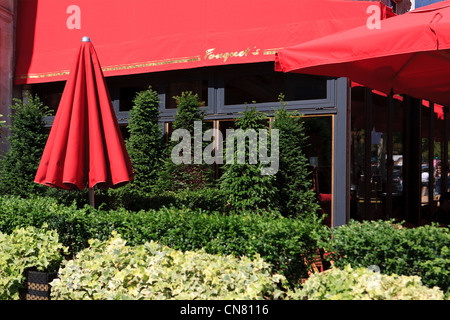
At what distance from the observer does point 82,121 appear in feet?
16.1

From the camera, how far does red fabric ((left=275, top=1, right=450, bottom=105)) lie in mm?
3564

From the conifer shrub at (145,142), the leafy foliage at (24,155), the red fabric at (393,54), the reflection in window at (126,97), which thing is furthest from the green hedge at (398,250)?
the reflection in window at (126,97)

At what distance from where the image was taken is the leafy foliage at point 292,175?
653 centimetres

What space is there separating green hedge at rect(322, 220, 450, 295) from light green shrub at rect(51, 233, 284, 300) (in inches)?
24.8

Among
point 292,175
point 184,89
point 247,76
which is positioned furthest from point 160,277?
point 184,89

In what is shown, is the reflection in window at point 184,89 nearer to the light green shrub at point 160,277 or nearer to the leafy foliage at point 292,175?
the leafy foliage at point 292,175

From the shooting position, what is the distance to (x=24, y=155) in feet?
26.1

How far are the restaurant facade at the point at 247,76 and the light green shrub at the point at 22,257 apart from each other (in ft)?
13.9

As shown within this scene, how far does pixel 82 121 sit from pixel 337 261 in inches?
127

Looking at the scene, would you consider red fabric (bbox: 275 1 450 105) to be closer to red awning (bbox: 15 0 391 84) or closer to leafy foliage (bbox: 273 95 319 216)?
red awning (bbox: 15 0 391 84)

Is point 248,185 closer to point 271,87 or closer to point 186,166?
point 186,166

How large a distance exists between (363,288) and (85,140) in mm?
3569

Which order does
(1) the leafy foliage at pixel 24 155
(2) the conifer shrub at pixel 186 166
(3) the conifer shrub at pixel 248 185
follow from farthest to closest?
(1) the leafy foliage at pixel 24 155 → (2) the conifer shrub at pixel 186 166 → (3) the conifer shrub at pixel 248 185

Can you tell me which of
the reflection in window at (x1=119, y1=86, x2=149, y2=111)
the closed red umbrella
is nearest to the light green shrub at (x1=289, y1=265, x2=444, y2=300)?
the closed red umbrella
